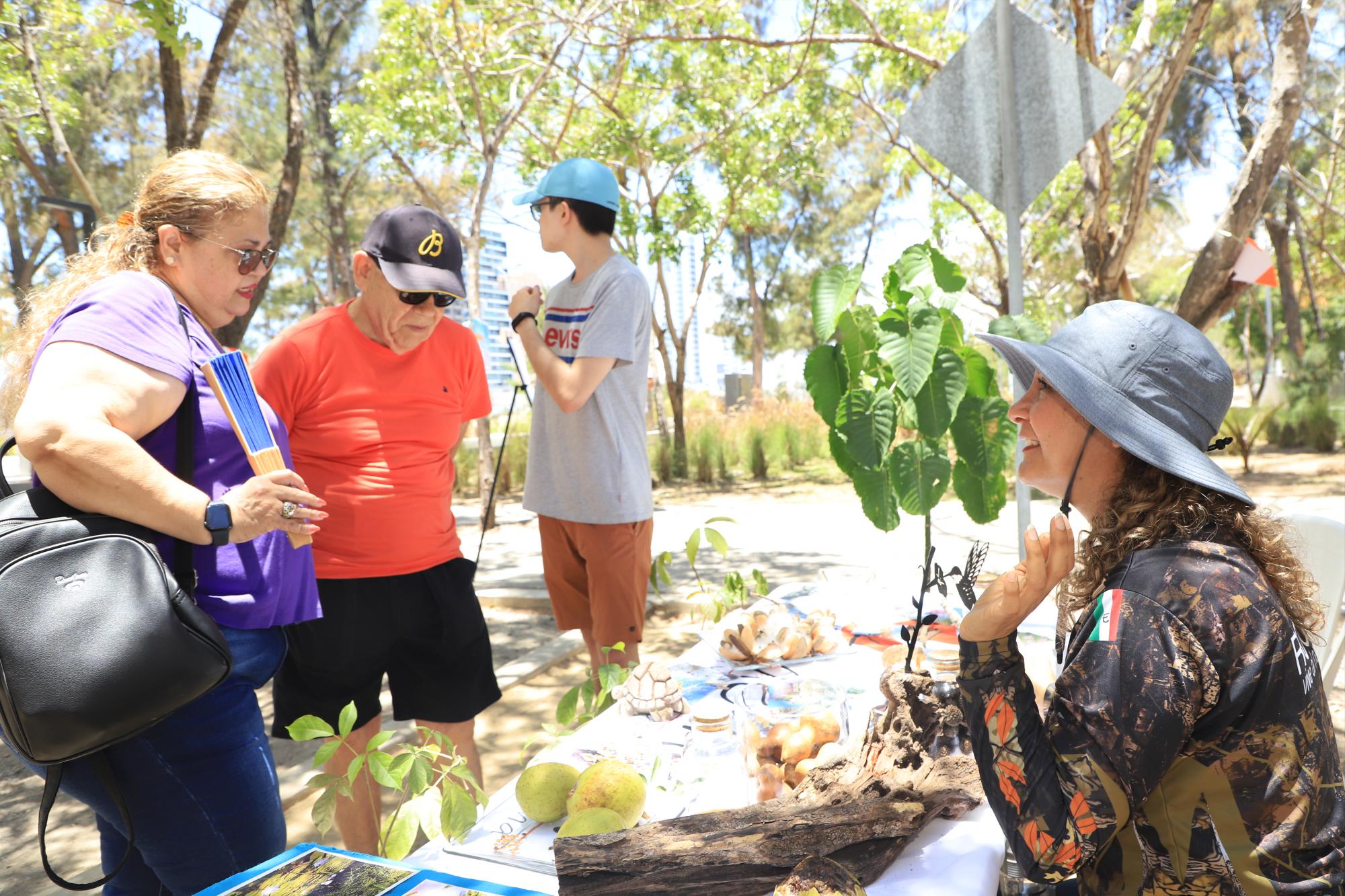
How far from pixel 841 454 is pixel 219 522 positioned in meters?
2.26

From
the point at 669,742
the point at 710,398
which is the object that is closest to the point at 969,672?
the point at 669,742

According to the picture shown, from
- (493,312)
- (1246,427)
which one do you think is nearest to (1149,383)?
(493,312)

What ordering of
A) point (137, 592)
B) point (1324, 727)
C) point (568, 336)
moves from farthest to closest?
point (568, 336)
point (137, 592)
point (1324, 727)

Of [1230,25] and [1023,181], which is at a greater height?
[1230,25]

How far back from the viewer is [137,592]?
1.38m

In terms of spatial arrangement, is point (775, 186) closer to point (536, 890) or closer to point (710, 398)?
point (710, 398)

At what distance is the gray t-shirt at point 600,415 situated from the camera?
9.36ft

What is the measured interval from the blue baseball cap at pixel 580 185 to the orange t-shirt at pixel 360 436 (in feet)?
2.58

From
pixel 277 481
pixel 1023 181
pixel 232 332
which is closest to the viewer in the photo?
pixel 277 481

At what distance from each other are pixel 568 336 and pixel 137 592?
1743 mm

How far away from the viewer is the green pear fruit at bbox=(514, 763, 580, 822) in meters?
1.42

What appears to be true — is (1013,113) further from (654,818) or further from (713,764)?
(654,818)

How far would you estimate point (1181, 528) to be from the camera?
1.22m

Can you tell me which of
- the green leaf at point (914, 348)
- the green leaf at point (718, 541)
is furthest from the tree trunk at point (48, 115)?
the green leaf at point (914, 348)
